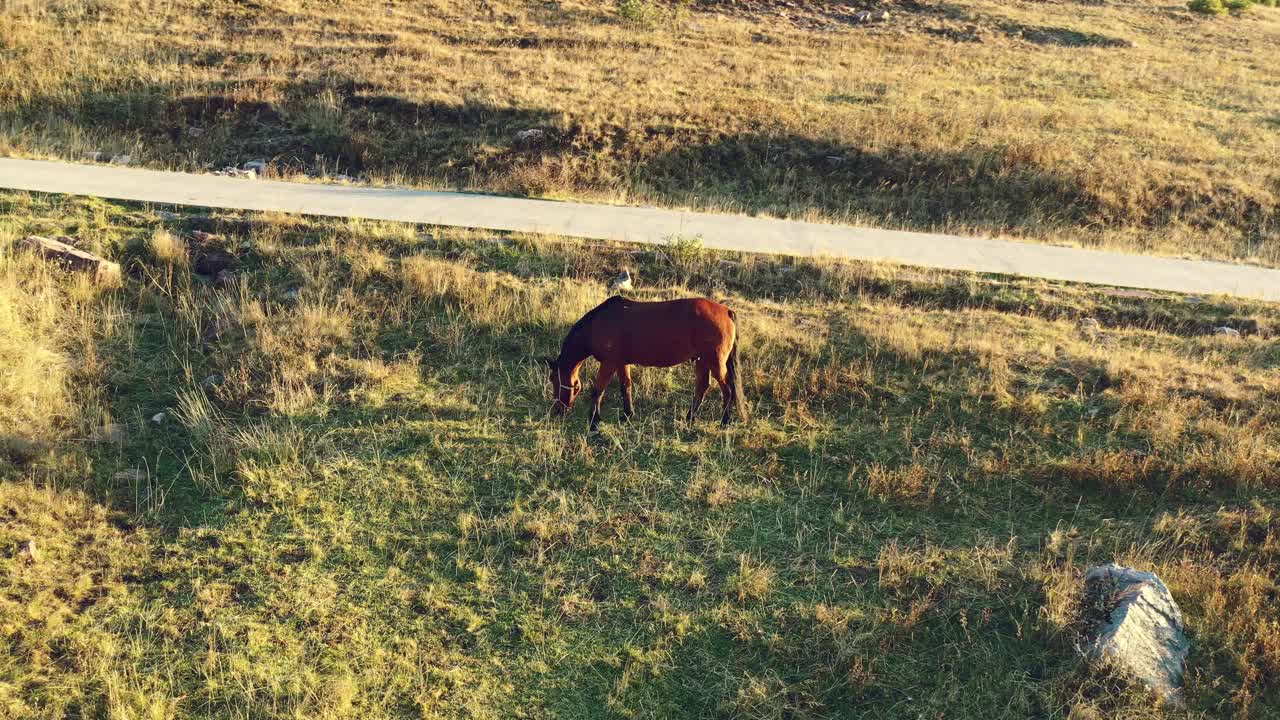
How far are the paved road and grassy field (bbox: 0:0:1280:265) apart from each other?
4.90 feet

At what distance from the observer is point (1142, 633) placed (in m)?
5.86

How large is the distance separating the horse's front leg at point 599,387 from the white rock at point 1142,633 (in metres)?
4.21

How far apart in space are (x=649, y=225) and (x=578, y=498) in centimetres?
708

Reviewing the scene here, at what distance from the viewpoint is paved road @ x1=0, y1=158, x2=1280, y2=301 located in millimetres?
12977

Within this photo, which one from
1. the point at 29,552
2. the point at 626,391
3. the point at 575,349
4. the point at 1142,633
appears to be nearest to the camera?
the point at 1142,633

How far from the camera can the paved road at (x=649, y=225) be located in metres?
13.0

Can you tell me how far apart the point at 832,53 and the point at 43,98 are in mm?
24084

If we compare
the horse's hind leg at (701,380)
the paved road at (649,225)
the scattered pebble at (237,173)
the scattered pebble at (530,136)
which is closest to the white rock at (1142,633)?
the horse's hind leg at (701,380)

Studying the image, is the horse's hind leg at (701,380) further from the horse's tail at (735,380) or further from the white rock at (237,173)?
the white rock at (237,173)

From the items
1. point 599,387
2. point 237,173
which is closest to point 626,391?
point 599,387

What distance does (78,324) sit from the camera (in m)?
9.90

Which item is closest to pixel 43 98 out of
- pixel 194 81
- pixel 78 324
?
pixel 194 81

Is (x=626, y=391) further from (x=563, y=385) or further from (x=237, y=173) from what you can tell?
(x=237, y=173)

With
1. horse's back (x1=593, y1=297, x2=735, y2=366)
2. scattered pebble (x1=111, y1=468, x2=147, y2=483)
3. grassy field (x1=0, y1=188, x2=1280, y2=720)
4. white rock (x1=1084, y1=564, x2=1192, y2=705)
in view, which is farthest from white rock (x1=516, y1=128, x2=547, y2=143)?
white rock (x1=1084, y1=564, x2=1192, y2=705)
